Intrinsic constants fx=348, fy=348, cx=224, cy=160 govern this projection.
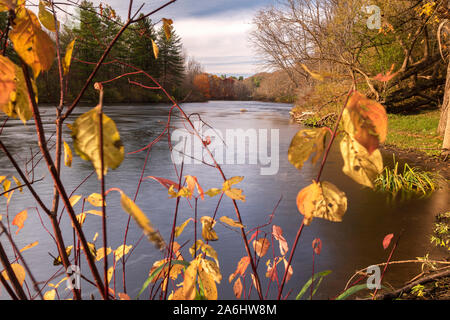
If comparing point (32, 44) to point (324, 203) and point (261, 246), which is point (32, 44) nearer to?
point (324, 203)

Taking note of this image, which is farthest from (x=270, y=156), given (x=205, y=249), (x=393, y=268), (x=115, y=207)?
(x=205, y=249)

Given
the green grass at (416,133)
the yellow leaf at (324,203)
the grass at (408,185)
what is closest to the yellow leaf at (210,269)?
the yellow leaf at (324,203)

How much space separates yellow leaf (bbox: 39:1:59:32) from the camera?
28.1 inches

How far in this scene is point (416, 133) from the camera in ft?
36.9

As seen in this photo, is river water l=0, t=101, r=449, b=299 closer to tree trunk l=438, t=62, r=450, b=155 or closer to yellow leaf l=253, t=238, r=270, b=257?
yellow leaf l=253, t=238, r=270, b=257

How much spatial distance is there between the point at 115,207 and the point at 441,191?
5.21 metres

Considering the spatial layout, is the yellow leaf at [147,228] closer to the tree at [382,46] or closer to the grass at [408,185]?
Result: the grass at [408,185]

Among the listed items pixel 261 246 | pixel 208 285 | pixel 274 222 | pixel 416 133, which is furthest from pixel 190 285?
pixel 416 133

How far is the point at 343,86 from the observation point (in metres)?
15.4

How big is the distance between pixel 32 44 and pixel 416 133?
12519 mm

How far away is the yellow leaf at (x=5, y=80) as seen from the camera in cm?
54
